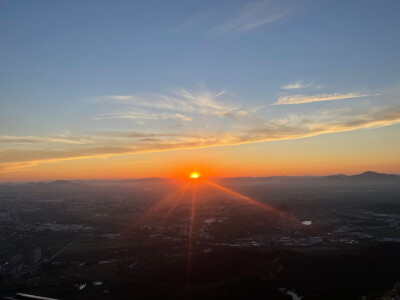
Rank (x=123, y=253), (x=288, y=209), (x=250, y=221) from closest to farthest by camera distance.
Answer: (x=123, y=253), (x=250, y=221), (x=288, y=209)

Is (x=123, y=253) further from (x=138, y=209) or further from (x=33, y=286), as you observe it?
(x=138, y=209)

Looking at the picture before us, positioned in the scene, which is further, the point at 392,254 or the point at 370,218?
the point at 370,218

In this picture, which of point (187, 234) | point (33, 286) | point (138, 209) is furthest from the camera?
point (138, 209)

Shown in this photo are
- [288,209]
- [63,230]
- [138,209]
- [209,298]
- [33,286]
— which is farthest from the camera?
[138,209]

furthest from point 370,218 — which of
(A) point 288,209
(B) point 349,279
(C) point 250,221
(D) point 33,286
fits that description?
(D) point 33,286

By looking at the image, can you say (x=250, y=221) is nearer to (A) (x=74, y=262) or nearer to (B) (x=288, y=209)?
(B) (x=288, y=209)

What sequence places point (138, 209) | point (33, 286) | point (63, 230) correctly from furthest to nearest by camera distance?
point (138, 209) < point (63, 230) < point (33, 286)

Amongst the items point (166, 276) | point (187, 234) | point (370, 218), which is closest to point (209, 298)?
point (166, 276)

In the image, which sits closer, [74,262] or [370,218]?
[74,262]
